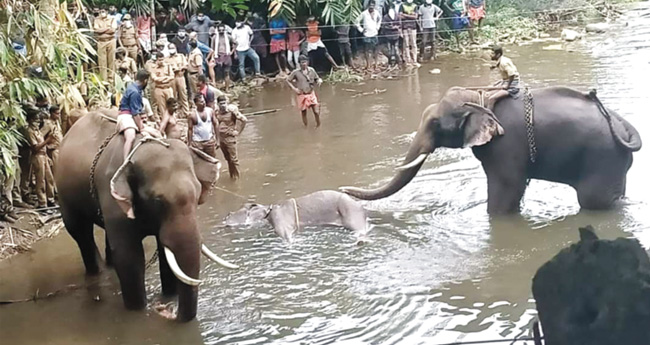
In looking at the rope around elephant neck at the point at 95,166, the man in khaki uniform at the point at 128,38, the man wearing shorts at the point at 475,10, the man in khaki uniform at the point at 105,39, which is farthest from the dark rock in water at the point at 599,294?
the man wearing shorts at the point at 475,10

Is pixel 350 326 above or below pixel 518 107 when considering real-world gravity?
below

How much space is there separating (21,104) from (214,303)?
3.85 meters

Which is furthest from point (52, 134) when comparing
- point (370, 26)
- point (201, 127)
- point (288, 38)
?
point (370, 26)

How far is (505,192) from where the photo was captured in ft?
28.7

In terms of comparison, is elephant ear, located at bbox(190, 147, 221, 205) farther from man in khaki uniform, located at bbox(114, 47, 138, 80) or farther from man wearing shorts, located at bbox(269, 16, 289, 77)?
man wearing shorts, located at bbox(269, 16, 289, 77)

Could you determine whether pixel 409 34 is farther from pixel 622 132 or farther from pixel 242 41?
pixel 622 132

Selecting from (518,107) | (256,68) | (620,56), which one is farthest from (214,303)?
(620,56)

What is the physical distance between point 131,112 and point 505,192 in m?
3.69

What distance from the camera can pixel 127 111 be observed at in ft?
25.3

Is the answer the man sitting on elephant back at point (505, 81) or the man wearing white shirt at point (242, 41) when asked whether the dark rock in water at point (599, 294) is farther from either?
the man wearing white shirt at point (242, 41)

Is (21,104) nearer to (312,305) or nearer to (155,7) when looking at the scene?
(312,305)

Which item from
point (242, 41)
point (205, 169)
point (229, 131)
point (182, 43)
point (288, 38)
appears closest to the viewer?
point (205, 169)

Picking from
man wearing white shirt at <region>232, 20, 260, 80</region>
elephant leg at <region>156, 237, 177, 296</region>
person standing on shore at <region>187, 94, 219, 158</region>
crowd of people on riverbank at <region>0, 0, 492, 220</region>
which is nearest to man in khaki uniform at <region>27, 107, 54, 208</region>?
crowd of people on riverbank at <region>0, 0, 492, 220</region>

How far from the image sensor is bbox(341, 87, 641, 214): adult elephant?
8438 mm
